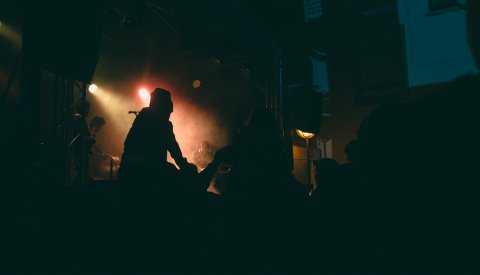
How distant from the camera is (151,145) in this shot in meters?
3.10

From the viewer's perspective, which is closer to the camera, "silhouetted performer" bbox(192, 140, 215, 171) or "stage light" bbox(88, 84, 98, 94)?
"silhouetted performer" bbox(192, 140, 215, 171)

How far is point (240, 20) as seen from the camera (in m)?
6.23

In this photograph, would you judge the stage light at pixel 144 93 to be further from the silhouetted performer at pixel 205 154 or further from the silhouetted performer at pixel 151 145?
the silhouetted performer at pixel 151 145

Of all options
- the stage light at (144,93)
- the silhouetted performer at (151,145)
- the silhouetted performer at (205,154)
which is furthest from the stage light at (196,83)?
the silhouetted performer at (151,145)

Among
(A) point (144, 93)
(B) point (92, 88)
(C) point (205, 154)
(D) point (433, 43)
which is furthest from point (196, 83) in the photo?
(D) point (433, 43)

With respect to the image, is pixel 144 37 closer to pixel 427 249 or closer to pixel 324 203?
pixel 324 203

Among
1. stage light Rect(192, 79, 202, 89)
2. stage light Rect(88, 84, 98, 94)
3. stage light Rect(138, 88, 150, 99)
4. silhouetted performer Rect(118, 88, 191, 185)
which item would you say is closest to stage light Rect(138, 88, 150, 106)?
stage light Rect(138, 88, 150, 99)

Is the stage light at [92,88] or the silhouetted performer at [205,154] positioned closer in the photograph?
the silhouetted performer at [205,154]

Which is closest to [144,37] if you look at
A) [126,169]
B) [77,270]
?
[126,169]

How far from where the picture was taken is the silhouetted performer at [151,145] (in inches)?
110

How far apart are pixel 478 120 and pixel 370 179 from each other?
23.5 inches

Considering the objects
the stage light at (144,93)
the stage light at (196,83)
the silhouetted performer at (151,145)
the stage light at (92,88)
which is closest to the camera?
the silhouetted performer at (151,145)

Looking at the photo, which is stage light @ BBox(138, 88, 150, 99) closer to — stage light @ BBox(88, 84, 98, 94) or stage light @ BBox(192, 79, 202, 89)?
stage light @ BBox(88, 84, 98, 94)

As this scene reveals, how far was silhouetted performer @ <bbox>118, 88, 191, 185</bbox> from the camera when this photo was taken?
280cm
